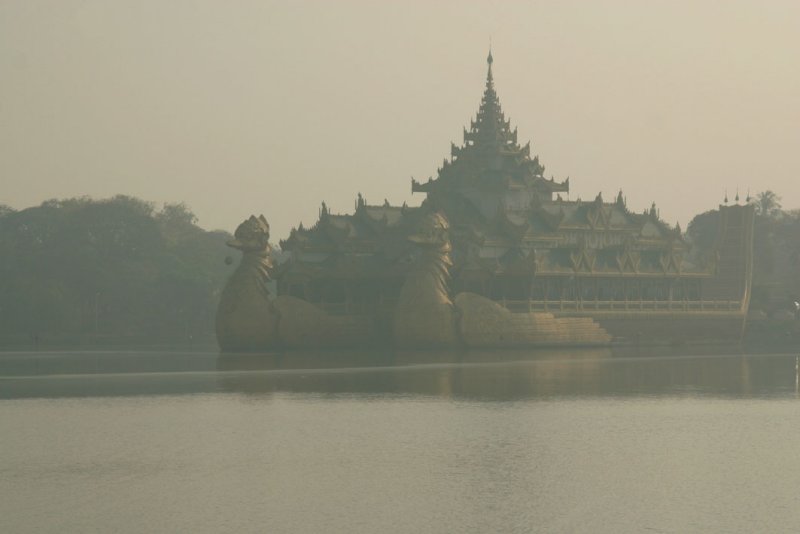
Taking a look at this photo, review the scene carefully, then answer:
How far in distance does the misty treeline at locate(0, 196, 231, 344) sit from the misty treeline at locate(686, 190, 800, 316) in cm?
4349

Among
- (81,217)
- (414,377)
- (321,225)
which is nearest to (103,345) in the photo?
(321,225)

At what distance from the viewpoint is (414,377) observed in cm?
5381

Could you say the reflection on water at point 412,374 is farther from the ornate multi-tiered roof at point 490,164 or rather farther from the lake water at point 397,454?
the ornate multi-tiered roof at point 490,164

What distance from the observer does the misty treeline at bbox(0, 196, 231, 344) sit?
10388cm

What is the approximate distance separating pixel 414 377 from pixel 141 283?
205 feet

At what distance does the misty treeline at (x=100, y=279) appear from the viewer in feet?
341

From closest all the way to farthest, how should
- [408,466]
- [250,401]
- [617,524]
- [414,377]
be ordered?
[617,524], [408,466], [250,401], [414,377]

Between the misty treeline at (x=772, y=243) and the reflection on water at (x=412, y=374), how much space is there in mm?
40153

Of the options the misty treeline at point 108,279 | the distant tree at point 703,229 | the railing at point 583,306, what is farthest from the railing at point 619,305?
the distant tree at point 703,229

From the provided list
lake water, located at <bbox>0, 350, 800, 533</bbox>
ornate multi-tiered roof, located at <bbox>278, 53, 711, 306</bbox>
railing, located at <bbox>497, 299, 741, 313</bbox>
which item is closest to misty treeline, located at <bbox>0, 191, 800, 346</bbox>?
railing, located at <bbox>497, 299, 741, 313</bbox>

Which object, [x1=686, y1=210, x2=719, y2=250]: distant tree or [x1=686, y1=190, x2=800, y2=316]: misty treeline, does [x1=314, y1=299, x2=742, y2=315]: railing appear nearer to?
[x1=686, y1=190, x2=800, y2=316]: misty treeline

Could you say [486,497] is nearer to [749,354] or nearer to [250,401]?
[250,401]

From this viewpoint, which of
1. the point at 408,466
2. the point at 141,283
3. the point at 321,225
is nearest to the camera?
the point at 408,466

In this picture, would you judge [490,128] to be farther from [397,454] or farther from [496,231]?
[397,454]
